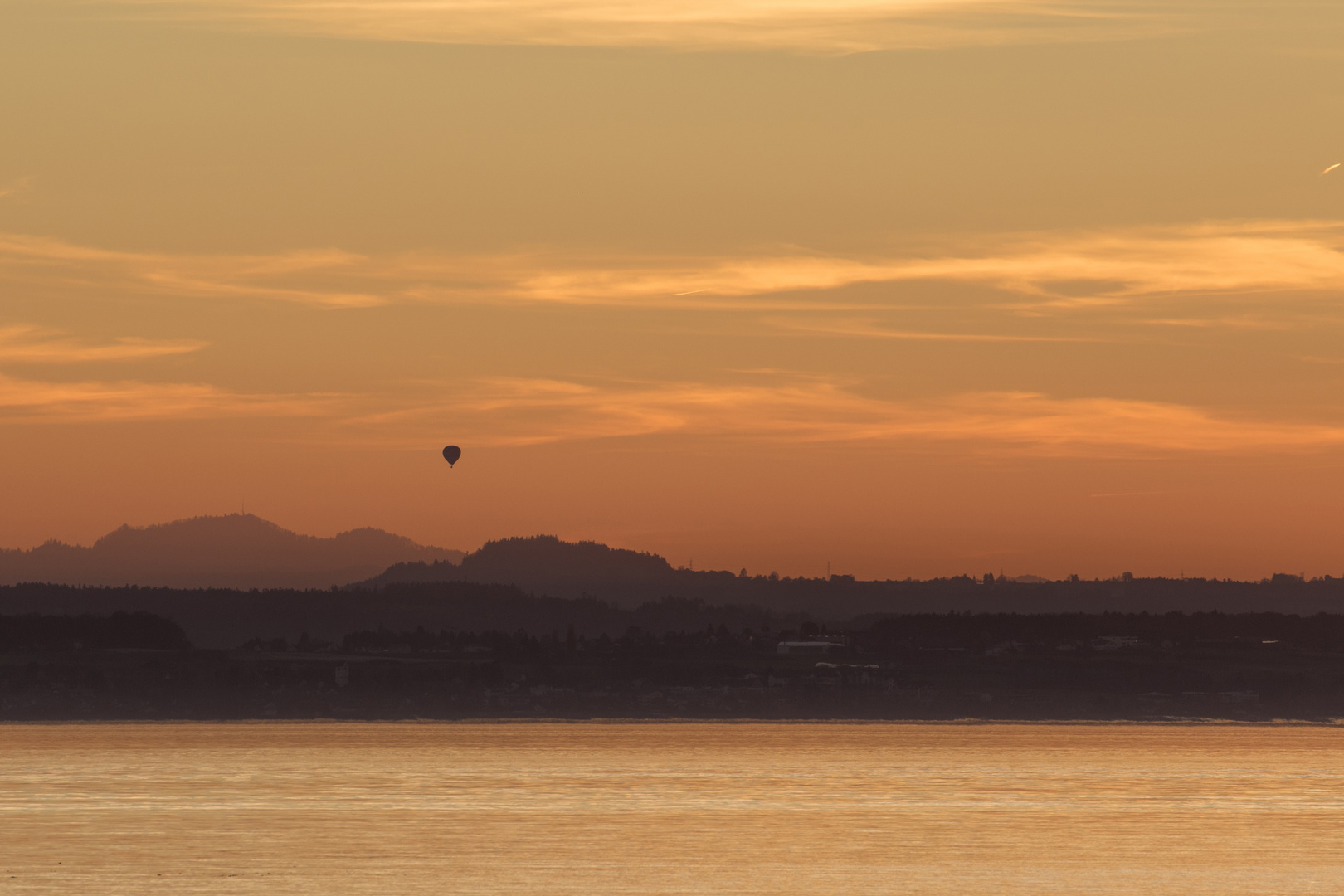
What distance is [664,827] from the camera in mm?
82938

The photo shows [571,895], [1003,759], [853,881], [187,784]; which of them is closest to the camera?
[571,895]

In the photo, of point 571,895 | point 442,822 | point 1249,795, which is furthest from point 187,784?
point 571,895

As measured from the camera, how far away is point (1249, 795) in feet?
355

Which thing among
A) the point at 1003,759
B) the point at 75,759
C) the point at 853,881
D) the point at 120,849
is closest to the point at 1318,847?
the point at 853,881

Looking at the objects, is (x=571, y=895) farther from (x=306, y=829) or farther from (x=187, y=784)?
(x=187, y=784)

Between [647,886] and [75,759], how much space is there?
10297 centimetres

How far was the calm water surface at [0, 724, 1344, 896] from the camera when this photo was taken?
62.2m

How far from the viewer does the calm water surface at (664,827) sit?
2447 inches

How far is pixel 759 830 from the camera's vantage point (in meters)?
81.8

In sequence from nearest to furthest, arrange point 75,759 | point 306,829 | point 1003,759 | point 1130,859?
point 1130,859
point 306,829
point 75,759
point 1003,759

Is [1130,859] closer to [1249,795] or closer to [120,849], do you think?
[120,849]

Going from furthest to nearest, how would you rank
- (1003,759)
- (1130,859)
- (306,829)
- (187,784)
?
(1003,759)
(187,784)
(306,829)
(1130,859)

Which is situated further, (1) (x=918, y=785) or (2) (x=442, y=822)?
(1) (x=918, y=785)

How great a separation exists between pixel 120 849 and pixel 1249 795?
199 ft
